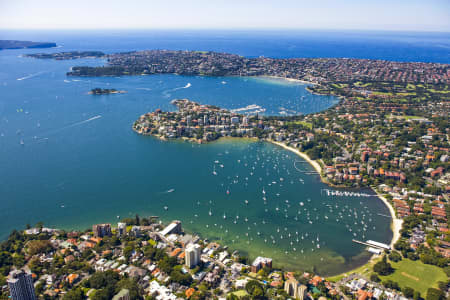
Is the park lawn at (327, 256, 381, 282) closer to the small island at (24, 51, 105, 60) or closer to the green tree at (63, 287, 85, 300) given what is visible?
the green tree at (63, 287, 85, 300)

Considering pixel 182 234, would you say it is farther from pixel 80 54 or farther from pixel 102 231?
pixel 80 54

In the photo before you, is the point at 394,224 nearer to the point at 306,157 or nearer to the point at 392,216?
the point at 392,216

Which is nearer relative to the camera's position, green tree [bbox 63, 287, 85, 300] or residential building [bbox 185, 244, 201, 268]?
green tree [bbox 63, 287, 85, 300]

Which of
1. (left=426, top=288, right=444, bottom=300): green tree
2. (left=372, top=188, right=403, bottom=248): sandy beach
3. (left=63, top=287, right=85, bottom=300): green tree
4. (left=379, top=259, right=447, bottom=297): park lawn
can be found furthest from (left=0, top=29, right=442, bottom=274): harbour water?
(left=63, top=287, right=85, bottom=300): green tree

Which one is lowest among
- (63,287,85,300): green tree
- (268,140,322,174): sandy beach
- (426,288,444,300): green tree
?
(63,287,85,300): green tree

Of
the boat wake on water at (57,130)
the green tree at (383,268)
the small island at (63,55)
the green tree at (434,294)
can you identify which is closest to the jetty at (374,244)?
the green tree at (383,268)

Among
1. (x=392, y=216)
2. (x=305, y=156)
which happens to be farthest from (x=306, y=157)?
(x=392, y=216)
